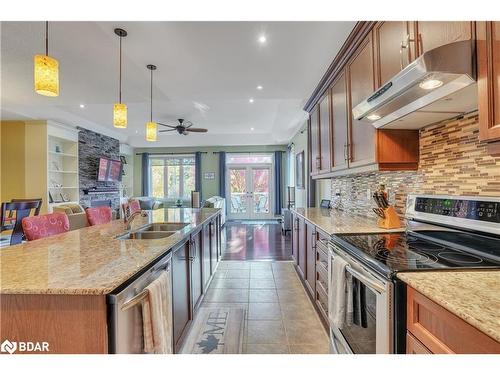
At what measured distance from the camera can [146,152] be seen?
9711 millimetres

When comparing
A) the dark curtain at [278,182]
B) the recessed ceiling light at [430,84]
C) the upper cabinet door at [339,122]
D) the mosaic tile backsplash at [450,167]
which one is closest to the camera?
the recessed ceiling light at [430,84]

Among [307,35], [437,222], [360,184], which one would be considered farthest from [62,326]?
[360,184]

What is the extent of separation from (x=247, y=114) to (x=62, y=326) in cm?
574

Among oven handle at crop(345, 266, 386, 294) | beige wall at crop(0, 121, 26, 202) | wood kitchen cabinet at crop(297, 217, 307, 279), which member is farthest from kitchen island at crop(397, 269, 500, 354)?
beige wall at crop(0, 121, 26, 202)

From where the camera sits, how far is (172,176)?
9891mm

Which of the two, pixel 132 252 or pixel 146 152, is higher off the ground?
pixel 146 152

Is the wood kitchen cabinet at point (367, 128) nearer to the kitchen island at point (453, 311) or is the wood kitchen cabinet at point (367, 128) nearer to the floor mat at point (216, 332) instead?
the kitchen island at point (453, 311)

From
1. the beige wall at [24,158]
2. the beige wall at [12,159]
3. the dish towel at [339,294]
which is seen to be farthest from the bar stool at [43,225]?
the beige wall at [12,159]

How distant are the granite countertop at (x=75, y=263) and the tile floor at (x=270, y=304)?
3.59ft

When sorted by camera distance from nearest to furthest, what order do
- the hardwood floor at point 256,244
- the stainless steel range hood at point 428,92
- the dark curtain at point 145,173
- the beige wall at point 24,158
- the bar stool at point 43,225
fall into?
the stainless steel range hood at point 428,92 → the bar stool at point 43,225 → the hardwood floor at point 256,244 → the beige wall at point 24,158 → the dark curtain at point 145,173

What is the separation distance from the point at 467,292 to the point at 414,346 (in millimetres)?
300

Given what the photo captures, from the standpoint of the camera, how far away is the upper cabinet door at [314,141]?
3379 millimetres

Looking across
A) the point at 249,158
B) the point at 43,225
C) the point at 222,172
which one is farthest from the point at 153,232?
the point at 249,158
